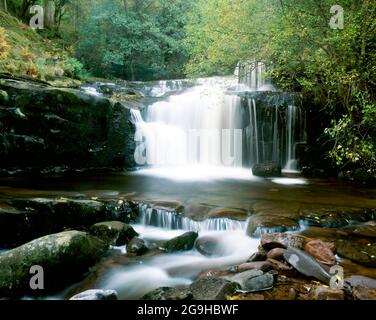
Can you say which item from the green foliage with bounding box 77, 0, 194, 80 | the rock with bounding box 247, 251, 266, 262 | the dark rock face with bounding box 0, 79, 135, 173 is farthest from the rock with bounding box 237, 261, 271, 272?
the green foliage with bounding box 77, 0, 194, 80

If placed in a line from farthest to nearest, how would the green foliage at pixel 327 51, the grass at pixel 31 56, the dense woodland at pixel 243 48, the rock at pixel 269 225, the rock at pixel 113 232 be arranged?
the grass at pixel 31 56 < the dense woodland at pixel 243 48 < the green foliage at pixel 327 51 < the rock at pixel 269 225 < the rock at pixel 113 232

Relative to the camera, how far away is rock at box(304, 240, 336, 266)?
17.5 feet

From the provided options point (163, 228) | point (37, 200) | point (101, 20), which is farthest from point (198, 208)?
point (101, 20)

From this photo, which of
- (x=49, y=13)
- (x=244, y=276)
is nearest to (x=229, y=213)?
(x=244, y=276)

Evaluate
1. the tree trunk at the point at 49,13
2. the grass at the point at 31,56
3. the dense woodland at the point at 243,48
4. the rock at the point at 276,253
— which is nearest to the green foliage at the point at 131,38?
the dense woodland at the point at 243,48

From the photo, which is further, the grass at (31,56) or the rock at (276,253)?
the grass at (31,56)

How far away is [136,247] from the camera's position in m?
A: 6.18

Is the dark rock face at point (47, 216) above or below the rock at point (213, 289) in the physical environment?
above

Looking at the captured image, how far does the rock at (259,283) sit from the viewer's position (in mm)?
4543

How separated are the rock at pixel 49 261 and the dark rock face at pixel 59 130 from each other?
693 centimetres

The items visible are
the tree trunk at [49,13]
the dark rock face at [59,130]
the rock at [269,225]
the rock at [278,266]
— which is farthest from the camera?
the tree trunk at [49,13]

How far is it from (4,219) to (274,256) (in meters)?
4.64

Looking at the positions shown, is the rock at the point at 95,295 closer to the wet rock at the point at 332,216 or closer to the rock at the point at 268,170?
the wet rock at the point at 332,216

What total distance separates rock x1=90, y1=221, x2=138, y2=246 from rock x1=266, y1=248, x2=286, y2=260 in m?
2.52
